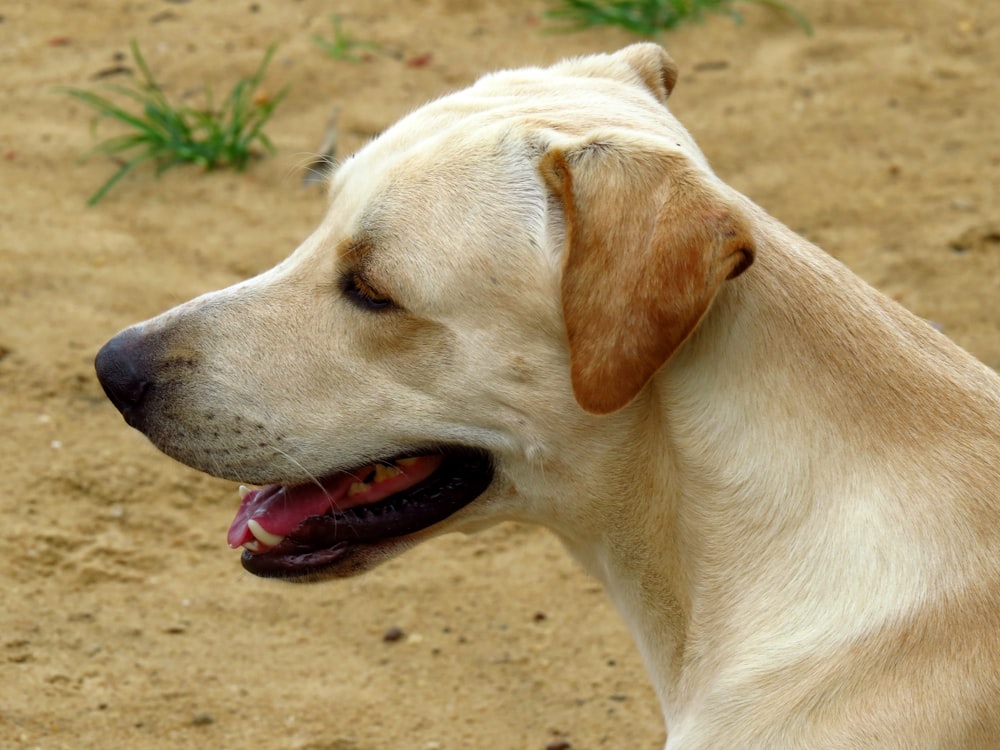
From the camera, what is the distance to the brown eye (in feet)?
8.90

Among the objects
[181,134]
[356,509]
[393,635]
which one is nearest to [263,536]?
[356,509]

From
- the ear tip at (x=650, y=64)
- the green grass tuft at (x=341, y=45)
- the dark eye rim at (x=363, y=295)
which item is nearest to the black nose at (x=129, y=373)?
the dark eye rim at (x=363, y=295)

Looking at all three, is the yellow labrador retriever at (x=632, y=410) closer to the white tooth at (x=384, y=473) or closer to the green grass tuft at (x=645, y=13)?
the white tooth at (x=384, y=473)

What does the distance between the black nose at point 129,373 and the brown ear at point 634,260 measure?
3.09 ft

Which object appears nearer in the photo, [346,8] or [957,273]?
[957,273]

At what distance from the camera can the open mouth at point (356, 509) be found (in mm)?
2852

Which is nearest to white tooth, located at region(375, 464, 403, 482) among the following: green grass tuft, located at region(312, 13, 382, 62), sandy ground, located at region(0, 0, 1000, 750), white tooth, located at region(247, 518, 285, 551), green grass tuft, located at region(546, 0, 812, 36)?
white tooth, located at region(247, 518, 285, 551)

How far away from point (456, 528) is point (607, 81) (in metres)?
1.04

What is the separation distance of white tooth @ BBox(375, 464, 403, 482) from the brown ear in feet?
1.87

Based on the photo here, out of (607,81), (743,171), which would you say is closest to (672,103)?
(743,171)

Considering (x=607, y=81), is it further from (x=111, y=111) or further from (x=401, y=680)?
(x=111, y=111)

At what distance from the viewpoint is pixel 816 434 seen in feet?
8.31

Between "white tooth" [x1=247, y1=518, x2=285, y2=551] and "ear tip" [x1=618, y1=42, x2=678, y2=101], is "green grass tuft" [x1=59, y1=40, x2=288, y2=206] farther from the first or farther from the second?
"white tooth" [x1=247, y1=518, x2=285, y2=551]

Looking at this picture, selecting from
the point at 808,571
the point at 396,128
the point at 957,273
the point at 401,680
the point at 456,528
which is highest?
the point at 396,128
